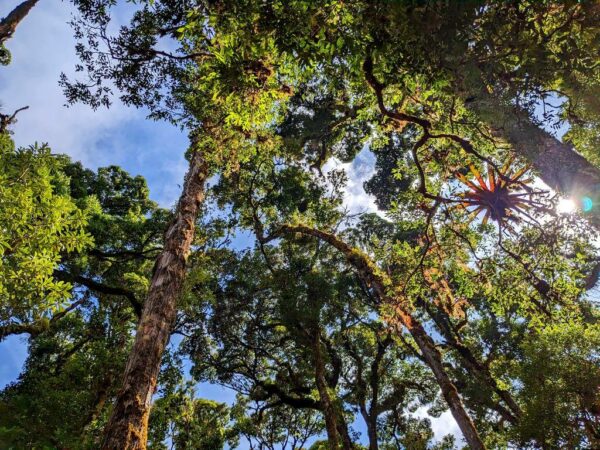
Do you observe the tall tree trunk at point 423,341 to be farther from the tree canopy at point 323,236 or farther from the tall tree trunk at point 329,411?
the tall tree trunk at point 329,411

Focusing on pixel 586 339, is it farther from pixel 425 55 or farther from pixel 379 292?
pixel 425 55

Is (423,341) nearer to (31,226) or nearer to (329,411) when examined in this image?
(329,411)

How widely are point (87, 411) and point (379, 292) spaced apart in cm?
975

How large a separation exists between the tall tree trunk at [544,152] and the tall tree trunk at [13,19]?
9056 millimetres

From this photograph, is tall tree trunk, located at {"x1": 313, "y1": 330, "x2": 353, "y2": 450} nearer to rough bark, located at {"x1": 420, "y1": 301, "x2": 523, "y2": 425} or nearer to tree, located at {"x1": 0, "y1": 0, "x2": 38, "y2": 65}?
rough bark, located at {"x1": 420, "y1": 301, "x2": 523, "y2": 425}

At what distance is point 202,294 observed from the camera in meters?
12.2

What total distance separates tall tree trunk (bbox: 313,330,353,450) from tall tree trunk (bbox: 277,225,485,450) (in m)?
5.39

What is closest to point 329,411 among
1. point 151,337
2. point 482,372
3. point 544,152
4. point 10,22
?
point 482,372

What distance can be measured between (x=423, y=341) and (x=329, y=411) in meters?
5.84

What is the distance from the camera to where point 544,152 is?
5.01 m

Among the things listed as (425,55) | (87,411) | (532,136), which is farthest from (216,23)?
(87,411)

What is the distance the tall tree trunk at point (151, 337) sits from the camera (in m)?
4.59

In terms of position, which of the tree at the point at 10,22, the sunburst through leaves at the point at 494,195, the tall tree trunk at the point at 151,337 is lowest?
the tall tree trunk at the point at 151,337

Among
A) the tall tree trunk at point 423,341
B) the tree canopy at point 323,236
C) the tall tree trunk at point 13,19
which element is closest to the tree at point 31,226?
the tree canopy at point 323,236
